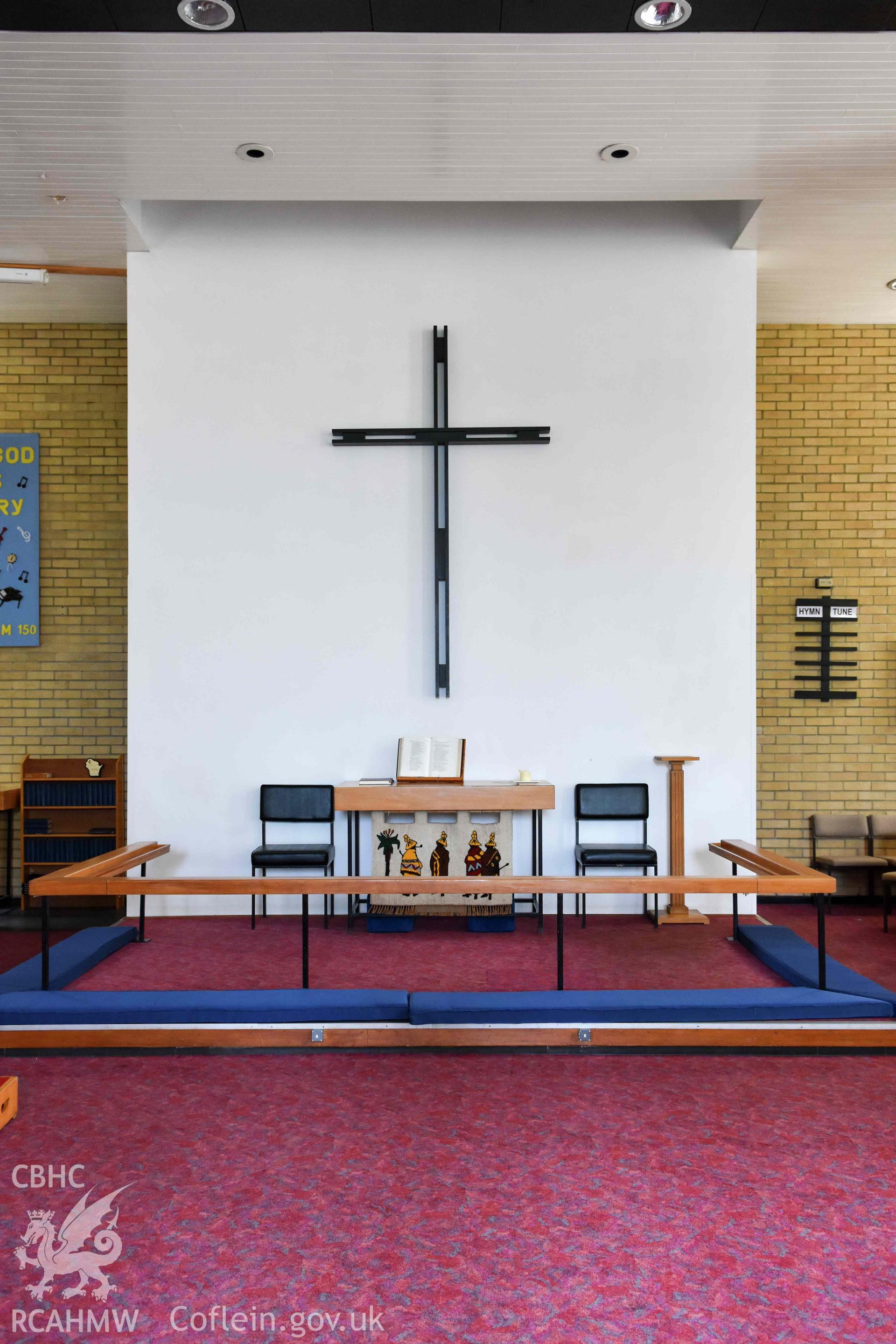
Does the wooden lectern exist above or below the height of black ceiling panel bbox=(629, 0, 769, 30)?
below

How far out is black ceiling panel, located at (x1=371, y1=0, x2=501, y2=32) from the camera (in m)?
3.91

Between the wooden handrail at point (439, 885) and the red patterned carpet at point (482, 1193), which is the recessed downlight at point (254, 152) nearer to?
the wooden handrail at point (439, 885)

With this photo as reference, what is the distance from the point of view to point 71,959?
4.71 meters

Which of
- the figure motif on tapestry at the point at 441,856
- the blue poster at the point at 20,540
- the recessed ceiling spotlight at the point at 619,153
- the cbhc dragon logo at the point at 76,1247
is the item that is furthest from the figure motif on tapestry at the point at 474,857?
the recessed ceiling spotlight at the point at 619,153

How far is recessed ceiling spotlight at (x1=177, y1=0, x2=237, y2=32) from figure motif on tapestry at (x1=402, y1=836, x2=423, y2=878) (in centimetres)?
417

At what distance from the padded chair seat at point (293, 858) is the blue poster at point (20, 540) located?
9.48 feet

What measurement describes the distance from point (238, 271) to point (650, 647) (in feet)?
12.0

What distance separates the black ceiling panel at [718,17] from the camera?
12.8 ft

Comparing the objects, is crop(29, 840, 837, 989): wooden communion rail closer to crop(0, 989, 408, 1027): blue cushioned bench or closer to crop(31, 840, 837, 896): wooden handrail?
crop(31, 840, 837, 896): wooden handrail

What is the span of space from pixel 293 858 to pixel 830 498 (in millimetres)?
4842

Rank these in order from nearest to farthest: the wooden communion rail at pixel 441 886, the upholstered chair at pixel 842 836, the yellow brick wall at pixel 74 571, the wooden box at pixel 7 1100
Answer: the wooden box at pixel 7 1100, the wooden communion rail at pixel 441 886, the upholstered chair at pixel 842 836, the yellow brick wall at pixel 74 571

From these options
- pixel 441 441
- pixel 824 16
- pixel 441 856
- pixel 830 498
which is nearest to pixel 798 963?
pixel 441 856

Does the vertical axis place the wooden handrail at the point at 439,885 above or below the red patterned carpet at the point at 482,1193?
above

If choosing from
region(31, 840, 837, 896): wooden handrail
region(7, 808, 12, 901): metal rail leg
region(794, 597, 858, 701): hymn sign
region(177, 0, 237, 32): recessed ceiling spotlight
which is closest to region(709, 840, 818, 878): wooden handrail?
region(31, 840, 837, 896): wooden handrail
